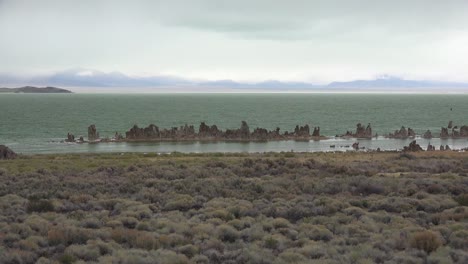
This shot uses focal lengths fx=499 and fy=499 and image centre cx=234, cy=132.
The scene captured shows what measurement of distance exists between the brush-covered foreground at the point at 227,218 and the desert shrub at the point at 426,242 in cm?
3

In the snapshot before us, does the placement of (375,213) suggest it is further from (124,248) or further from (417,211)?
(124,248)

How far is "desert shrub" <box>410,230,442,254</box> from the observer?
41.0ft

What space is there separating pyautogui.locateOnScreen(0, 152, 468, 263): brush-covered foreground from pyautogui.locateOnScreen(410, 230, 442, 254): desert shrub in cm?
3

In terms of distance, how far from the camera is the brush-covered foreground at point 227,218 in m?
11.9

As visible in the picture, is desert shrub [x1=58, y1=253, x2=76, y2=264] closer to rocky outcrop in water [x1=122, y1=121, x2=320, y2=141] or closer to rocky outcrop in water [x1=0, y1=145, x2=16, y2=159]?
rocky outcrop in water [x1=0, y1=145, x2=16, y2=159]

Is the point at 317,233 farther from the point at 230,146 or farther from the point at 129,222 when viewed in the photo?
the point at 230,146

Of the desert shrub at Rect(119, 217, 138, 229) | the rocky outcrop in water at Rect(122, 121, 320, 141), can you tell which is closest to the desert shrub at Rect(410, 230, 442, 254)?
the desert shrub at Rect(119, 217, 138, 229)

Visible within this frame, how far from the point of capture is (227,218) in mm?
15938

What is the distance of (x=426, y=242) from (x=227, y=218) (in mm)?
6076

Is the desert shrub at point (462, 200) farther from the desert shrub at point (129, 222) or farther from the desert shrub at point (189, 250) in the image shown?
the desert shrub at point (129, 222)

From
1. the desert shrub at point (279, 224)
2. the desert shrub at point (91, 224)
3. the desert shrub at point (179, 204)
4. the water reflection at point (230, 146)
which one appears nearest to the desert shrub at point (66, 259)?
the desert shrub at point (91, 224)

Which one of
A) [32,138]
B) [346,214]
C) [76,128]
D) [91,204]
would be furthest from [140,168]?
[76,128]

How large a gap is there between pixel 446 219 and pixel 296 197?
554cm

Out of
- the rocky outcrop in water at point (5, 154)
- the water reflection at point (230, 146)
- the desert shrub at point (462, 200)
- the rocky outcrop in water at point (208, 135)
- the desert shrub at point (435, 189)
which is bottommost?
the water reflection at point (230, 146)
